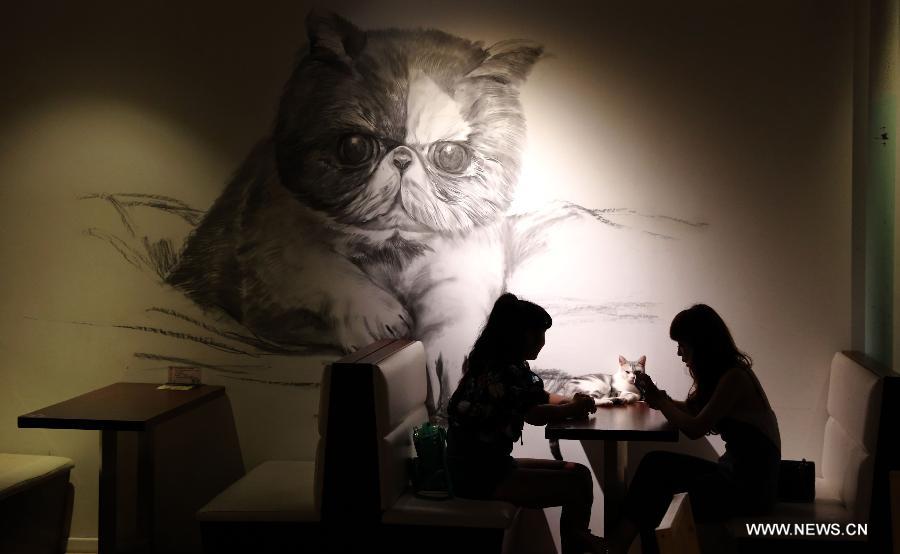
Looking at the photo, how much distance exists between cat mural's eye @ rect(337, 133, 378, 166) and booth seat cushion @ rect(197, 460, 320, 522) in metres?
1.39

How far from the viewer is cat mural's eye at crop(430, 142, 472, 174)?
12.7ft

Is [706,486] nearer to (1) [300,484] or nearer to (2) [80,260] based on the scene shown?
(1) [300,484]

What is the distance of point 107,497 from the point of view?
11.3 ft

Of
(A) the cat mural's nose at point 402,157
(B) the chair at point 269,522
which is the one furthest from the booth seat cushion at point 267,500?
(A) the cat mural's nose at point 402,157

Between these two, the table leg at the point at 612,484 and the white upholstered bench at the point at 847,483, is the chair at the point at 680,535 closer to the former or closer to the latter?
the white upholstered bench at the point at 847,483

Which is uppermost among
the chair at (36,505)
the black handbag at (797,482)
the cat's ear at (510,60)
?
the cat's ear at (510,60)

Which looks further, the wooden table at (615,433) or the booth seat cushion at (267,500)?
the booth seat cushion at (267,500)

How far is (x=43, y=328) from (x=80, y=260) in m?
0.36

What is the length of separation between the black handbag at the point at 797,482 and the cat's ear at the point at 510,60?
193cm
